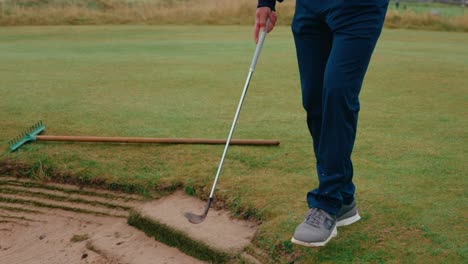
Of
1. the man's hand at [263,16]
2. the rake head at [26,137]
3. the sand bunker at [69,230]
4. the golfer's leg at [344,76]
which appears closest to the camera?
the golfer's leg at [344,76]

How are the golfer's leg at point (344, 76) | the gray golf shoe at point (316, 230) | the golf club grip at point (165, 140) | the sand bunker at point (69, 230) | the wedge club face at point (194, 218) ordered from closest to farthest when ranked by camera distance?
the golfer's leg at point (344, 76) < the gray golf shoe at point (316, 230) < the wedge club face at point (194, 218) < the sand bunker at point (69, 230) < the golf club grip at point (165, 140)

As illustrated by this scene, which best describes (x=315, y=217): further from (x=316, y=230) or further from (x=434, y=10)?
(x=434, y=10)

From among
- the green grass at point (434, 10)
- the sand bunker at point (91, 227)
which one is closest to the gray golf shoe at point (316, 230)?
the sand bunker at point (91, 227)

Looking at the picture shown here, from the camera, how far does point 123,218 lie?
15.3 ft

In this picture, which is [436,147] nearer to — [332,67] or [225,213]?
[225,213]

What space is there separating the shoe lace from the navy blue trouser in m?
0.03

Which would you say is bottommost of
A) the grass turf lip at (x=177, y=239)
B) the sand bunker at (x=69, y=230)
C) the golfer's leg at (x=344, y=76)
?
the sand bunker at (x=69, y=230)

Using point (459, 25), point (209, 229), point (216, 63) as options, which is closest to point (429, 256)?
point (209, 229)

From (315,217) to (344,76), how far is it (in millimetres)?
775

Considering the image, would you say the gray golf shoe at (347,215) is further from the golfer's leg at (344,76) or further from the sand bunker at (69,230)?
the sand bunker at (69,230)

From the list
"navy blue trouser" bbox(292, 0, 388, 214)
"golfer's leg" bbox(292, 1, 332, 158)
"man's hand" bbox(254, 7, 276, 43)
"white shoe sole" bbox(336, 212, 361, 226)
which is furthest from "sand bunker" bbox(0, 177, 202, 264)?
"man's hand" bbox(254, 7, 276, 43)

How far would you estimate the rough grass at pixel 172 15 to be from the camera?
22.2 metres

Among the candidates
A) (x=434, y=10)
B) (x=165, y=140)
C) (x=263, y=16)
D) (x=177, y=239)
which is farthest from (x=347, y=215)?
(x=434, y=10)

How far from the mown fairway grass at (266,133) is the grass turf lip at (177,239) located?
27 cm
